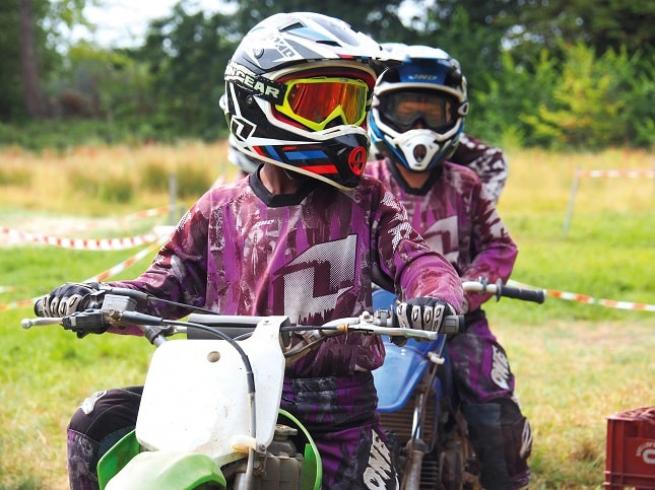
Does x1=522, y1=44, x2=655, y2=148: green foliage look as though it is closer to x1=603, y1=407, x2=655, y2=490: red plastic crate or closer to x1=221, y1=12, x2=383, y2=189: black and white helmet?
x1=603, y1=407, x2=655, y2=490: red plastic crate

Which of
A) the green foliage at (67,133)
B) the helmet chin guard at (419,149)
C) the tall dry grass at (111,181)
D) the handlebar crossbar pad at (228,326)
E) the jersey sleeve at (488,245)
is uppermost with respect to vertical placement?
the handlebar crossbar pad at (228,326)

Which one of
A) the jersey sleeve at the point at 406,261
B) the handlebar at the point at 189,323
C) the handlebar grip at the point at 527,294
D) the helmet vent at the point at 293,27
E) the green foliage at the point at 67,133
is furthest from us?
the green foliage at the point at 67,133

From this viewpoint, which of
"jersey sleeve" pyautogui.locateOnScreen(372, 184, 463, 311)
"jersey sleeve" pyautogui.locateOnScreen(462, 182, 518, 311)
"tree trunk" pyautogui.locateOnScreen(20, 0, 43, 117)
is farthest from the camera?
"tree trunk" pyautogui.locateOnScreen(20, 0, 43, 117)

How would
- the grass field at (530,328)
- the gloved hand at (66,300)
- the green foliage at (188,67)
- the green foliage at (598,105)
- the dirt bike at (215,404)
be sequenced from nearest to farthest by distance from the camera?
the dirt bike at (215,404)
the gloved hand at (66,300)
the grass field at (530,328)
the green foliage at (598,105)
the green foliage at (188,67)

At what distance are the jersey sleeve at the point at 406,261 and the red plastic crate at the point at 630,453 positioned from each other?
1891 mm

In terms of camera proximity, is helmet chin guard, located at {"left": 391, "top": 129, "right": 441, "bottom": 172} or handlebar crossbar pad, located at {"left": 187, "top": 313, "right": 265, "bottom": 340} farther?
helmet chin guard, located at {"left": 391, "top": 129, "right": 441, "bottom": 172}

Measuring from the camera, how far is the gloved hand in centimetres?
352

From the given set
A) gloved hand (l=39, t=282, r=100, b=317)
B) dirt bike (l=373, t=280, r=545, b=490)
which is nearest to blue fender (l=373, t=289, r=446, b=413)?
dirt bike (l=373, t=280, r=545, b=490)

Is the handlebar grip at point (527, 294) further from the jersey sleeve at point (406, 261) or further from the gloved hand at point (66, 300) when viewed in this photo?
the gloved hand at point (66, 300)

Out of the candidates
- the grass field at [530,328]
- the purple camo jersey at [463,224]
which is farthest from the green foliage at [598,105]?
the purple camo jersey at [463,224]

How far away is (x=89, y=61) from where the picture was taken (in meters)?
60.2

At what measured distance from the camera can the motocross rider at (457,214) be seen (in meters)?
5.36

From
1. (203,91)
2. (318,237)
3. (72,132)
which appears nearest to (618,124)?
(203,91)

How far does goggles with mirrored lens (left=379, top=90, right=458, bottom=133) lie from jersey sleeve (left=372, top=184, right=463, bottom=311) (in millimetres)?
2012
